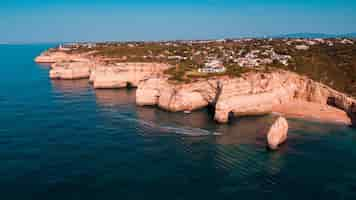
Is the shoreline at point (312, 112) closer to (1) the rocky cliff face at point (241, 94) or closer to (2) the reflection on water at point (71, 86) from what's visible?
(1) the rocky cliff face at point (241, 94)

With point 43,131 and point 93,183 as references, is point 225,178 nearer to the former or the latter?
point 93,183

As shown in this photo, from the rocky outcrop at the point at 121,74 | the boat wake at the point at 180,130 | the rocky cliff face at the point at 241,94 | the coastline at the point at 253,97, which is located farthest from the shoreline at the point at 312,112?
the rocky outcrop at the point at 121,74

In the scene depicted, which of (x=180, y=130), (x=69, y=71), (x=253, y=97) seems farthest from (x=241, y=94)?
(x=69, y=71)

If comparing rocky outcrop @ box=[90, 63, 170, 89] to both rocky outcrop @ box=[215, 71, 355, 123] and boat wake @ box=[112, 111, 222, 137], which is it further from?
boat wake @ box=[112, 111, 222, 137]

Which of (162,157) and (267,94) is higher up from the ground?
(267,94)

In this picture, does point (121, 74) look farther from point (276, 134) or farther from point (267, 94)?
point (276, 134)

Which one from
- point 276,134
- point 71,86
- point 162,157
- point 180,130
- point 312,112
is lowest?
point 162,157
